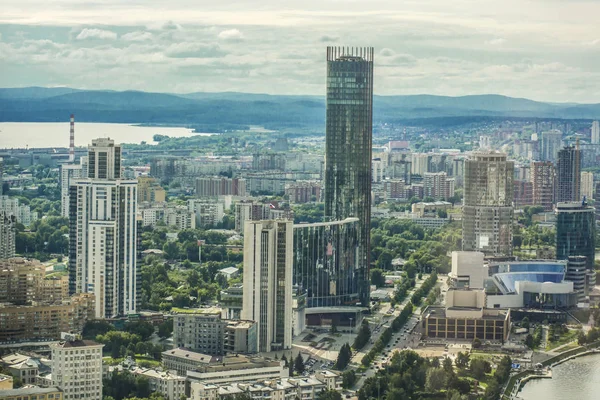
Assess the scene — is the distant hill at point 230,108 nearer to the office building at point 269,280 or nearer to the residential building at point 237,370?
the office building at point 269,280

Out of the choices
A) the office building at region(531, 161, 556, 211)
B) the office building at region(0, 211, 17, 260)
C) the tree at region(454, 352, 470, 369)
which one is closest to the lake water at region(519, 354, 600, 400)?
the tree at region(454, 352, 470, 369)

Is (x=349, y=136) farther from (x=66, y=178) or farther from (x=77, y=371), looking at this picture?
(x=66, y=178)

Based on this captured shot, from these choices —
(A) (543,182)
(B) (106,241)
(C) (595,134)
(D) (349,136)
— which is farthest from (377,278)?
(C) (595,134)

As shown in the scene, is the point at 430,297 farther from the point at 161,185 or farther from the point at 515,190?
the point at 161,185

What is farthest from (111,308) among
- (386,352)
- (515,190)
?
(515,190)

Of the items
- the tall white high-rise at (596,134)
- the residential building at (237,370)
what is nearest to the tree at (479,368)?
the residential building at (237,370)
